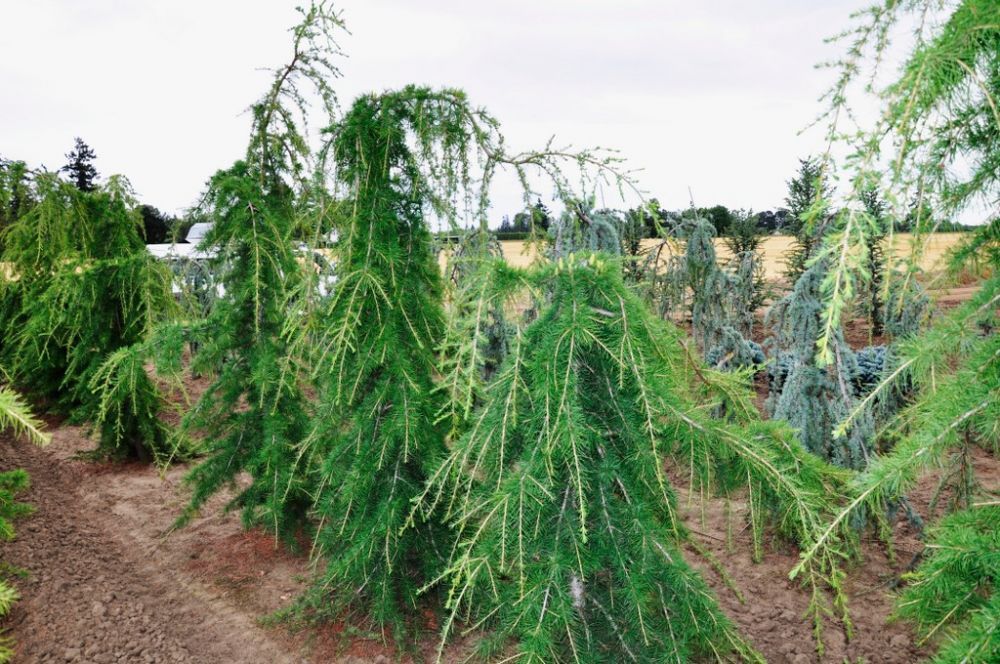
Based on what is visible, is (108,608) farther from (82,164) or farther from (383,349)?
(82,164)

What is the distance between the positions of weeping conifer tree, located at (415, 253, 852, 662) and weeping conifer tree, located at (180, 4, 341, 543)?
96.1 inches

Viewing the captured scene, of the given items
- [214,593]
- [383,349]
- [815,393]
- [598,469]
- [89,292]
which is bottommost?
[214,593]

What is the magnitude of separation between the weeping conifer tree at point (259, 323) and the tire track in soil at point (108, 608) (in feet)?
2.35

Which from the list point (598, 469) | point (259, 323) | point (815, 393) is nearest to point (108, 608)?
point (259, 323)

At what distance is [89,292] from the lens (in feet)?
22.4

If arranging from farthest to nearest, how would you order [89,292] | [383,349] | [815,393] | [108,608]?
[89,292] < [815,393] < [108,608] < [383,349]

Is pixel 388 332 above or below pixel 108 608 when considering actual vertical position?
above

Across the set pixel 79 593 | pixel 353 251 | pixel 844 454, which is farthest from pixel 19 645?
pixel 844 454

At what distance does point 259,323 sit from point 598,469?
10.7 feet

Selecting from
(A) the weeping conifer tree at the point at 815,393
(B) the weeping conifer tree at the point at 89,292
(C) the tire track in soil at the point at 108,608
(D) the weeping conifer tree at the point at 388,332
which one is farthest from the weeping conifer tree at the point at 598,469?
(B) the weeping conifer tree at the point at 89,292

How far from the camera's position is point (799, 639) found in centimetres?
412

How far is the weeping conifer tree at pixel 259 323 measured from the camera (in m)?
4.80

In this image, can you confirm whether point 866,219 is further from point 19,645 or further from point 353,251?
point 19,645

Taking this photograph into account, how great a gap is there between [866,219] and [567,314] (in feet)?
3.47
